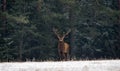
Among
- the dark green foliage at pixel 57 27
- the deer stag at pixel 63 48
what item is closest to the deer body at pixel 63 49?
the deer stag at pixel 63 48

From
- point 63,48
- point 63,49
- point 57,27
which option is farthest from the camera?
point 57,27

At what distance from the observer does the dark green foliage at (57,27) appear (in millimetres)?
24781

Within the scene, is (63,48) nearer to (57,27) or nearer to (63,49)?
(63,49)

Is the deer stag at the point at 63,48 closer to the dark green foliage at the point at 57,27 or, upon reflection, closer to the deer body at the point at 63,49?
the deer body at the point at 63,49

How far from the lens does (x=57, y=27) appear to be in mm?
26359

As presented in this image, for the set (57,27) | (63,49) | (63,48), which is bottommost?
(63,49)

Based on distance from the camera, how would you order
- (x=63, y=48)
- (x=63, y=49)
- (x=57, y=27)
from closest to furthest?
1. (x=63, y=48)
2. (x=63, y=49)
3. (x=57, y=27)

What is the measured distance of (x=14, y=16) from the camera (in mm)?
24094

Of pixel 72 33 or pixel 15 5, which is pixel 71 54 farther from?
pixel 15 5

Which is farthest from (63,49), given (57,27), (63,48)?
(57,27)

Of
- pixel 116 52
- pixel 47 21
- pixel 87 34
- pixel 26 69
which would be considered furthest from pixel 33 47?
pixel 26 69

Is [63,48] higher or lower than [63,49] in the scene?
higher

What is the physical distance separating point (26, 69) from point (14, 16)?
1391 centimetres

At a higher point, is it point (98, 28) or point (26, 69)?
point (26, 69)
